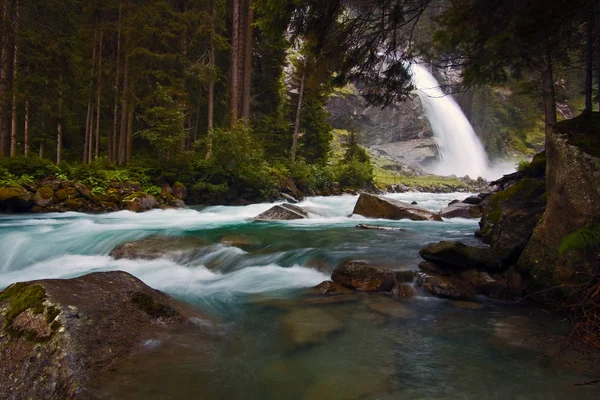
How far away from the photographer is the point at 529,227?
232 inches

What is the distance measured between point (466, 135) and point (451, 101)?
767 centimetres

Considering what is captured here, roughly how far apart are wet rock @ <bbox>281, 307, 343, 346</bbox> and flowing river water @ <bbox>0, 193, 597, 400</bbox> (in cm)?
2

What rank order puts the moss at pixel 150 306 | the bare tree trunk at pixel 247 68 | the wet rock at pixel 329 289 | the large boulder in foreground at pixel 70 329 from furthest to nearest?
the bare tree trunk at pixel 247 68 < the wet rock at pixel 329 289 < the moss at pixel 150 306 < the large boulder in foreground at pixel 70 329

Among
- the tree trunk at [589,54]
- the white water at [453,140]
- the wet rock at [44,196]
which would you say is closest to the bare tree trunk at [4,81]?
A: the wet rock at [44,196]

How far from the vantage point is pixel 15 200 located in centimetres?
1237

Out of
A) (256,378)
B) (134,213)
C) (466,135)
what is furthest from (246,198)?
(466,135)

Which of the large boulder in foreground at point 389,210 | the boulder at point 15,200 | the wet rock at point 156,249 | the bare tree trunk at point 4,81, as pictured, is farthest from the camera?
the bare tree trunk at point 4,81

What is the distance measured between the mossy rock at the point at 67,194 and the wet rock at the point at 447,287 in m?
13.2

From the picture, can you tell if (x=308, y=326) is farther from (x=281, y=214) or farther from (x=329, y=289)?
(x=281, y=214)

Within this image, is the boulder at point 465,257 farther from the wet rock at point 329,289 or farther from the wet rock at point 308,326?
the wet rock at point 308,326

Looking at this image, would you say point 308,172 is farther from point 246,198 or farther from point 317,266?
point 317,266

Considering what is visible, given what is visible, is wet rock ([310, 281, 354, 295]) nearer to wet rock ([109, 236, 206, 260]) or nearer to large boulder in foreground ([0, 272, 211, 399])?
large boulder in foreground ([0, 272, 211, 399])

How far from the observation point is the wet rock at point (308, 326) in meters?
4.02

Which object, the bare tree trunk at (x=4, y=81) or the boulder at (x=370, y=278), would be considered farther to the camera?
the bare tree trunk at (x=4, y=81)
